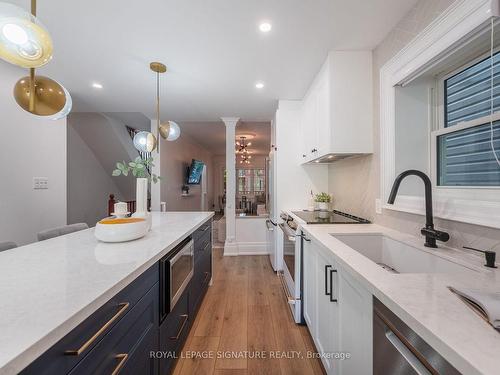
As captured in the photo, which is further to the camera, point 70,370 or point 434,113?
point 434,113

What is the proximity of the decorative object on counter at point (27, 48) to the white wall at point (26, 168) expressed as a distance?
1.74 m

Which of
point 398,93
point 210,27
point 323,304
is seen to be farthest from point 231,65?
point 323,304

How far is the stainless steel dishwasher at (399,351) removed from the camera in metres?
0.54

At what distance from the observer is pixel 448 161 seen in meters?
1.36

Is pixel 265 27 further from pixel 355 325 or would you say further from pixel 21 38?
pixel 355 325

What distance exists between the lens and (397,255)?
1.41 meters

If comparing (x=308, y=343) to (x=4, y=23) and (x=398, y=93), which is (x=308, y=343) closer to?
(x=398, y=93)

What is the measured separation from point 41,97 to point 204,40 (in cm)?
122

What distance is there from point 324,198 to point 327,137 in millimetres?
957

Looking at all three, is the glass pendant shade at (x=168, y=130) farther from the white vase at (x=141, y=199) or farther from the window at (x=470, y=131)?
the window at (x=470, y=131)

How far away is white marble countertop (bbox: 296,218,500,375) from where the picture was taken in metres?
0.46

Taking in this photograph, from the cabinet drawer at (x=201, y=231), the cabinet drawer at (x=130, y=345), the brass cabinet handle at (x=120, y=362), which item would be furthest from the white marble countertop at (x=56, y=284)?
the cabinet drawer at (x=201, y=231)

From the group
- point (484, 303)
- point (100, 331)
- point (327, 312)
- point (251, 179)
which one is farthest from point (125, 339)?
point (251, 179)

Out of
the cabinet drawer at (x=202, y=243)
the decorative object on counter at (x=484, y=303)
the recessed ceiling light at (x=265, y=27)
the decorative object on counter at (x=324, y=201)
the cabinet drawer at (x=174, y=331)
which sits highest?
the recessed ceiling light at (x=265, y=27)
